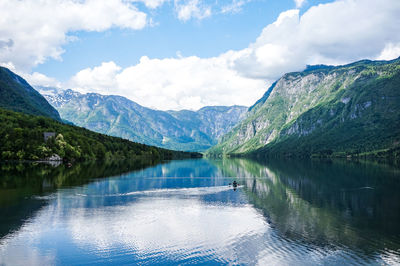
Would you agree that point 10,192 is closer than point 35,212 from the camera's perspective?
No

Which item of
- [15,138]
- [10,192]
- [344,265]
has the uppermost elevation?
[15,138]

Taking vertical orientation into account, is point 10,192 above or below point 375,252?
above

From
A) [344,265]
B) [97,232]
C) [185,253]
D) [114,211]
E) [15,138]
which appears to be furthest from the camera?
[15,138]

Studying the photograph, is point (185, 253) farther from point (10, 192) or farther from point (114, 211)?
point (10, 192)

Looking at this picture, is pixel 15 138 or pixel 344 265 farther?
pixel 15 138

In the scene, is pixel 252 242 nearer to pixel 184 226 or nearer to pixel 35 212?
pixel 184 226

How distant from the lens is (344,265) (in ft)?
120

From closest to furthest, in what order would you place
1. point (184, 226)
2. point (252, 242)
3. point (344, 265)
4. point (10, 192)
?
1. point (344, 265)
2. point (252, 242)
3. point (184, 226)
4. point (10, 192)

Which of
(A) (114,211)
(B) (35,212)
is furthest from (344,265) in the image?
(B) (35,212)

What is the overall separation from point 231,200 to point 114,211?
28.5 meters

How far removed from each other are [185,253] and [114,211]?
27.9 m

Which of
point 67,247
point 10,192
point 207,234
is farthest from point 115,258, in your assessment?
point 10,192

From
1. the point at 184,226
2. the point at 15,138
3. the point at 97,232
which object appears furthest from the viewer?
the point at 15,138

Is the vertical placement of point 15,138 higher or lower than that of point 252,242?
higher
